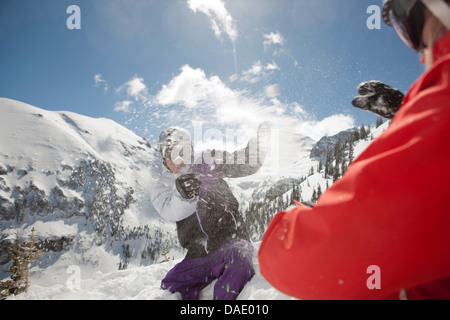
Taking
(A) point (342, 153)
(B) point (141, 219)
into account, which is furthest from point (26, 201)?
(A) point (342, 153)

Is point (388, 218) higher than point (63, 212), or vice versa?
point (388, 218)

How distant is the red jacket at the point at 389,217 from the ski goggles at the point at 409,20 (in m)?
0.39

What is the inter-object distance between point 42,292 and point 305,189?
93.0 meters

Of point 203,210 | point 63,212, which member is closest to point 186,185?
point 203,210

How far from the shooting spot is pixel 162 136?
14.4 ft

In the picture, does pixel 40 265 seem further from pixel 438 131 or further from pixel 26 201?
pixel 438 131

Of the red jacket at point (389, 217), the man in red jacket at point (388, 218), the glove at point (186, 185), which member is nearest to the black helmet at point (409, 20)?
the man in red jacket at point (388, 218)

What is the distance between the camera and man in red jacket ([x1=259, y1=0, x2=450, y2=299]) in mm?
701

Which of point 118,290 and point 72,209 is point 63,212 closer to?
point 72,209

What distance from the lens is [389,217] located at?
2.47 ft

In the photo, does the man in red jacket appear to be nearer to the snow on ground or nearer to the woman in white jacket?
the woman in white jacket

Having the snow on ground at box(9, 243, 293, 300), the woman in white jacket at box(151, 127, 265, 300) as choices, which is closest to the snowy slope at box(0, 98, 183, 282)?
the snow on ground at box(9, 243, 293, 300)

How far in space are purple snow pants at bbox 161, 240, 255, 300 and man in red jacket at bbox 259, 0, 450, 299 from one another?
7.71 ft

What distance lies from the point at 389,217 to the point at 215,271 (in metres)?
3.11
